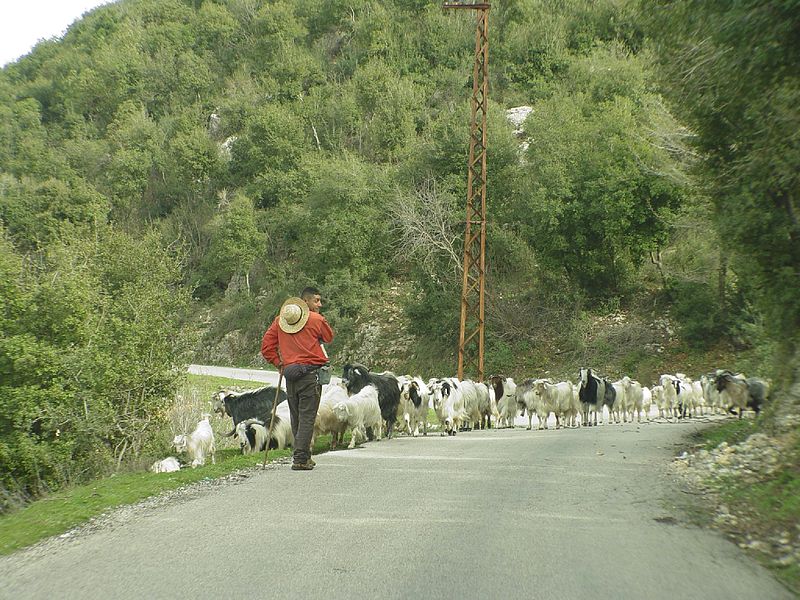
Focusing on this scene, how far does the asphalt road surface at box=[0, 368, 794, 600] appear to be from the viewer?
541cm

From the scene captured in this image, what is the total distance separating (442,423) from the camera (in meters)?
19.2

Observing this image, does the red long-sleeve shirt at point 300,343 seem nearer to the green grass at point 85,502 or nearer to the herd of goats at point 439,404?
the herd of goats at point 439,404

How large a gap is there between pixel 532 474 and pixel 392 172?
43644 millimetres

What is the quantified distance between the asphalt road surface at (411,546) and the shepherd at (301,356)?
1.30 meters

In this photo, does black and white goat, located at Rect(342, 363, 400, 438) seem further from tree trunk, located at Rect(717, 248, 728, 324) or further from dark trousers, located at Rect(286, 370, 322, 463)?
tree trunk, located at Rect(717, 248, 728, 324)

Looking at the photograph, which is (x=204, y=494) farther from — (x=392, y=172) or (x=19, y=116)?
(x=19, y=116)

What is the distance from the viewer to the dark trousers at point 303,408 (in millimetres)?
11086

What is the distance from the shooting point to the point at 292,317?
449 inches

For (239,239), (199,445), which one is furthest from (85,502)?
(239,239)

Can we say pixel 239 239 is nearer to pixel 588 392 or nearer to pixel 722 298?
pixel 722 298

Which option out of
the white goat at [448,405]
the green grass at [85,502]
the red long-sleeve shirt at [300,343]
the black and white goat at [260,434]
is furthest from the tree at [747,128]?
the black and white goat at [260,434]

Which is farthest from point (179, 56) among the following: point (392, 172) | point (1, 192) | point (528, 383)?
point (528, 383)

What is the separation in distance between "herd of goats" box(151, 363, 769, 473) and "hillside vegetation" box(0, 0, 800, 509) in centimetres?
220

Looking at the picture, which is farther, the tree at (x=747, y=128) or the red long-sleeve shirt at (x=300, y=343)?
the red long-sleeve shirt at (x=300, y=343)
